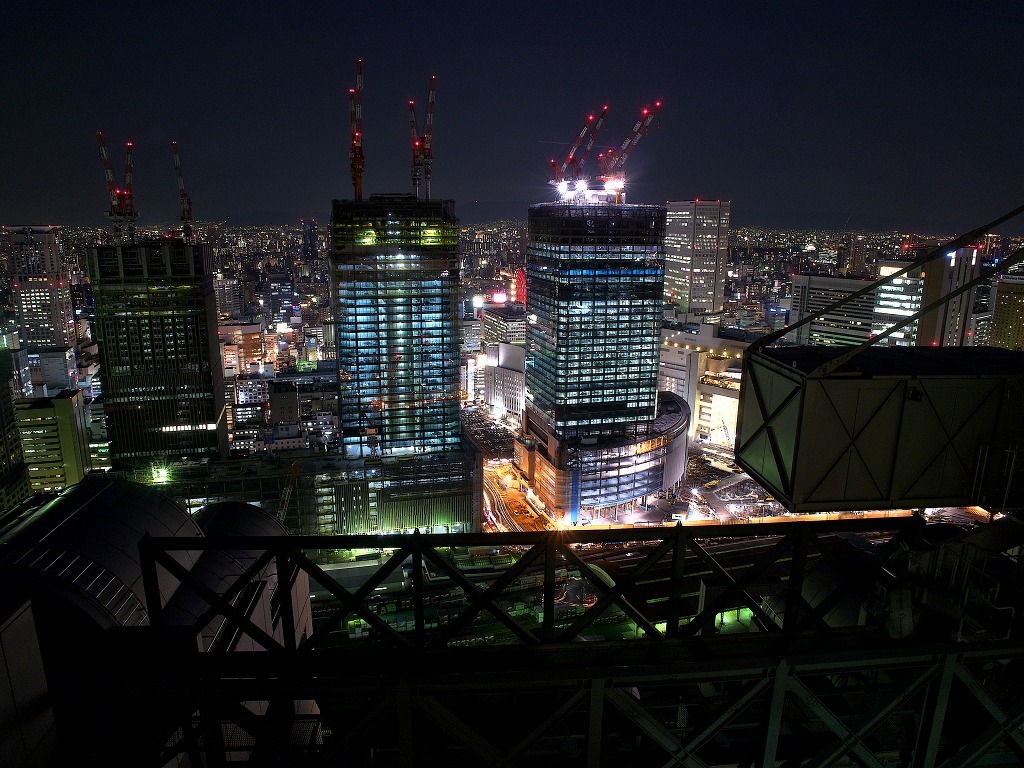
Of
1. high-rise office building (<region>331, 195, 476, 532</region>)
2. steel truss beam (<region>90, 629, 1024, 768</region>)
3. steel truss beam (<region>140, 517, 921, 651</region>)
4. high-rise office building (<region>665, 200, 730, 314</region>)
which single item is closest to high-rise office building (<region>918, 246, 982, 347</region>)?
high-rise office building (<region>331, 195, 476, 532</region>)

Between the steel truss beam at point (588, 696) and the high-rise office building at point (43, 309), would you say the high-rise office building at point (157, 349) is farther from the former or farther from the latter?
the high-rise office building at point (43, 309)

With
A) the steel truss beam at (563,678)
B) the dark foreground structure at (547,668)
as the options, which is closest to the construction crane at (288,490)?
the dark foreground structure at (547,668)

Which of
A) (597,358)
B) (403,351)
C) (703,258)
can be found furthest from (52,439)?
(703,258)

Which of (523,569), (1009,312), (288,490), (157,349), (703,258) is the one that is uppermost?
(703,258)

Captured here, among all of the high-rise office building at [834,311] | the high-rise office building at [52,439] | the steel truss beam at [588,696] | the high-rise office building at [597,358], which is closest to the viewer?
the steel truss beam at [588,696]

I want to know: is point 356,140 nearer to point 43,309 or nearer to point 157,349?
point 157,349

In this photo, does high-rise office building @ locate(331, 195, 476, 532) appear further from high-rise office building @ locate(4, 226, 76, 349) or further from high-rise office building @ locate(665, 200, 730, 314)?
high-rise office building @ locate(665, 200, 730, 314)
